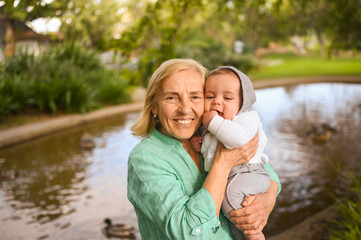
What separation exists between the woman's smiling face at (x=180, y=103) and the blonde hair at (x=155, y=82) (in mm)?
28

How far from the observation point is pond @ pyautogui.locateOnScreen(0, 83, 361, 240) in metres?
5.13

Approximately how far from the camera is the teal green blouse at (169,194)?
1.70 meters

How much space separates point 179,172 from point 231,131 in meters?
0.37

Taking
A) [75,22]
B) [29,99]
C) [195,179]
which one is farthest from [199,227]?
[75,22]

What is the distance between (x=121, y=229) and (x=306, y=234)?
2.37m

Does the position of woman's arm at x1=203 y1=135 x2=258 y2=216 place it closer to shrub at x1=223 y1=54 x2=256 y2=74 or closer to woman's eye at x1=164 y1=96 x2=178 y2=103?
woman's eye at x1=164 y1=96 x2=178 y2=103

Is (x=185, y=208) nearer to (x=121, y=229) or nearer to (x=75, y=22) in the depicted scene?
(x=121, y=229)

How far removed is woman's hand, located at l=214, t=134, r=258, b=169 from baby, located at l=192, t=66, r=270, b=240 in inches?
1.4

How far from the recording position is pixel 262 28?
159 ft

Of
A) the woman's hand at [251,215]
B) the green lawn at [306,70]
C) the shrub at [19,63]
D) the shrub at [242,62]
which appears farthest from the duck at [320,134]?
the shrub at [242,62]

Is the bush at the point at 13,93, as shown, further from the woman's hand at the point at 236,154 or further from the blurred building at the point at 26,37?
the woman's hand at the point at 236,154

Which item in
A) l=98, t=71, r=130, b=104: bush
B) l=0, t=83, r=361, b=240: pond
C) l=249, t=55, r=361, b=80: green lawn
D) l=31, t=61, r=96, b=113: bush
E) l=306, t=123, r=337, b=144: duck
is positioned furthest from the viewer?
l=249, t=55, r=361, b=80: green lawn

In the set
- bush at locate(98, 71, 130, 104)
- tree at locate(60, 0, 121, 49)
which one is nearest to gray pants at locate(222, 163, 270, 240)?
bush at locate(98, 71, 130, 104)

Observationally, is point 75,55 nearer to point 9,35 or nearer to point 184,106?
point 9,35
